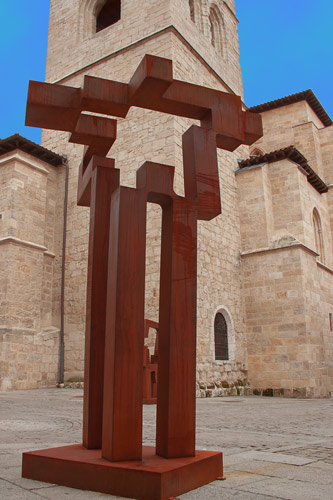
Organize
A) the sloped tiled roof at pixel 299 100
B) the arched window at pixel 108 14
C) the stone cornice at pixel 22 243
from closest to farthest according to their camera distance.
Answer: the stone cornice at pixel 22 243 < the arched window at pixel 108 14 < the sloped tiled roof at pixel 299 100

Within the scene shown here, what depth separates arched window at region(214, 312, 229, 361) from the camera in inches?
463

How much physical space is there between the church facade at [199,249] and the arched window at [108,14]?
214cm

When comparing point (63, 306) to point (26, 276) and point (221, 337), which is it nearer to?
point (26, 276)

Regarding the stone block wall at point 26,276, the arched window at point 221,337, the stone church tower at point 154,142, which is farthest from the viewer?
the arched window at point 221,337

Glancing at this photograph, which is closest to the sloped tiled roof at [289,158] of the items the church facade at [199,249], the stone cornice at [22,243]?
A: the church facade at [199,249]

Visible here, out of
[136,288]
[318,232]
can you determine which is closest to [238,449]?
[136,288]

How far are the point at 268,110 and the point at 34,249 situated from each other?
12237 mm

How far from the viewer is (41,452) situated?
2.30 meters

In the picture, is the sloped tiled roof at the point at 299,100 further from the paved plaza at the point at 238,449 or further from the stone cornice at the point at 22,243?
the paved plaza at the point at 238,449

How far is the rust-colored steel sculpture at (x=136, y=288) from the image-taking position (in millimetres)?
2109

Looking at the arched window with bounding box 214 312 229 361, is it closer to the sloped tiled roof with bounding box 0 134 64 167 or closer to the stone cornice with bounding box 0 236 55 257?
the stone cornice with bounding box 0 236 55 257

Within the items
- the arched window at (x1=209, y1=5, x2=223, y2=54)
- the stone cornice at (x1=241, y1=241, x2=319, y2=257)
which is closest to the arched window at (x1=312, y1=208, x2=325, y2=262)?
the stone cornice at (x1=241, y1=241, x2=319, y2=257)

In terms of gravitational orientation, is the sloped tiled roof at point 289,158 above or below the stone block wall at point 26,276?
above

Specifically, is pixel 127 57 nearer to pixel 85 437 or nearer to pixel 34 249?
pixel 34 249
